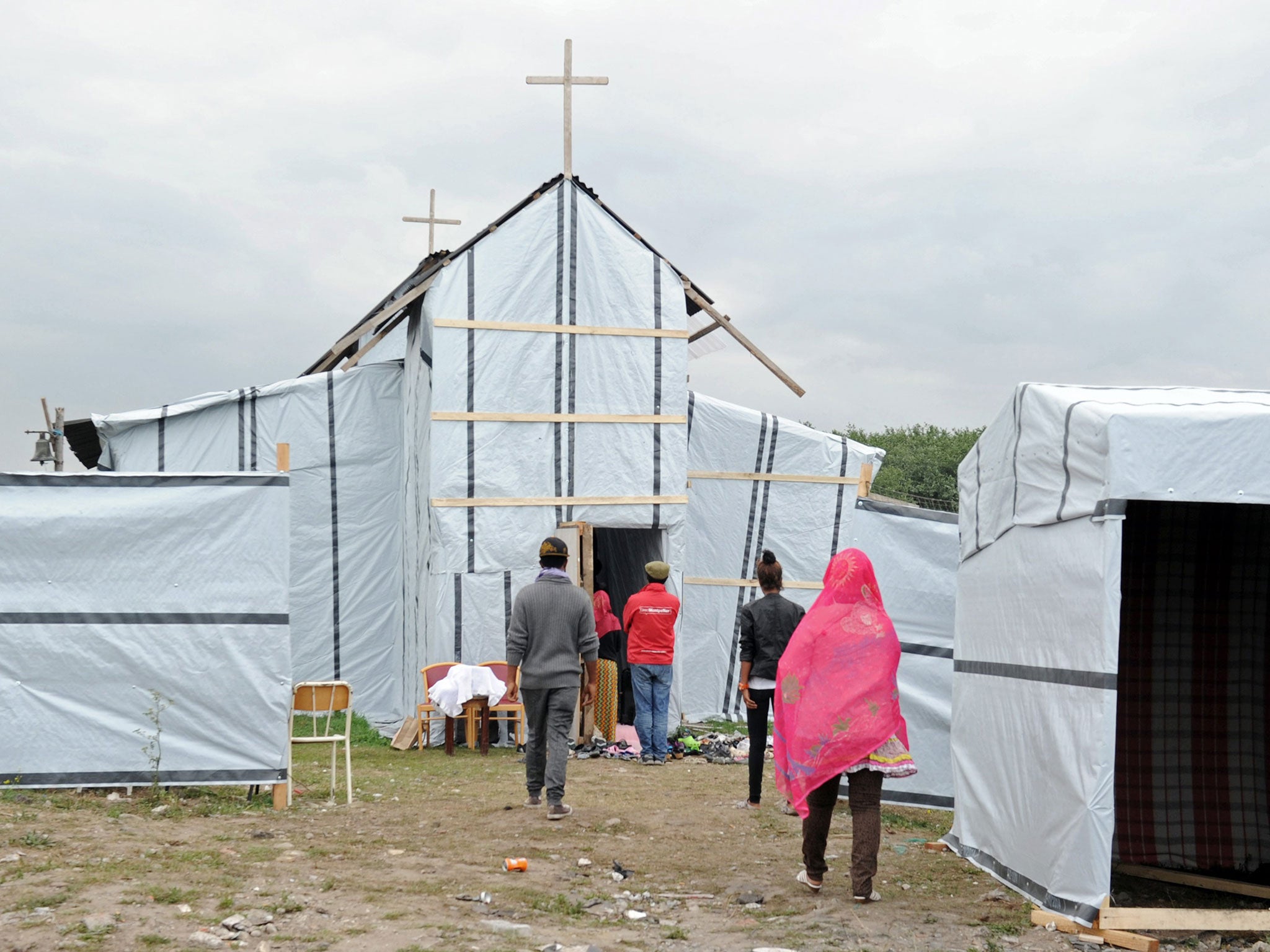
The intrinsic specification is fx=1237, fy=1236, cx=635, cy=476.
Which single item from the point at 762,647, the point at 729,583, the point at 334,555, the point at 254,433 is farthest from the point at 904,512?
the point at 254,433

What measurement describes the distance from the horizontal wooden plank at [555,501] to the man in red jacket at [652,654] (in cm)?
159

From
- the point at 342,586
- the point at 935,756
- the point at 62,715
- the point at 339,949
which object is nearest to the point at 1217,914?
the point at 935,756

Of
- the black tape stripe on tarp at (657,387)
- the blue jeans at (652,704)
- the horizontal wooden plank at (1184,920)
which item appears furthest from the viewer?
the black tape stripe on tarp at (657,387)

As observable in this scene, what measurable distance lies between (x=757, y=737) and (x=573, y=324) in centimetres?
519

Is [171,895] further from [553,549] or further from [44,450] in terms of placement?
[44,450]

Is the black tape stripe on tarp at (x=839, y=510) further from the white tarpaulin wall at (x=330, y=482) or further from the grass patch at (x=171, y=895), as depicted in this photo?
the grass patch at (x=171, y=895)

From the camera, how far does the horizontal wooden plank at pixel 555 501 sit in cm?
1153

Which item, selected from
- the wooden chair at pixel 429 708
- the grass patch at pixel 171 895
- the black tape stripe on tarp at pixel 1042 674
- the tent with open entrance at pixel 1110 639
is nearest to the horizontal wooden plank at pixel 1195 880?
the tent with open entrance at pixel 1110 639

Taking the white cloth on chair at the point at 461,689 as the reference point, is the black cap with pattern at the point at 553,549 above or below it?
above

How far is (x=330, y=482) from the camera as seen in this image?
13.4 metres

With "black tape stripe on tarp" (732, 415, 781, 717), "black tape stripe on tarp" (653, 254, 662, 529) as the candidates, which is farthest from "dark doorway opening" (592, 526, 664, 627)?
"black tape stripe on tarp" (732, 415, 781, 717)

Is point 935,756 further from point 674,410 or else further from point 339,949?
point 674,410

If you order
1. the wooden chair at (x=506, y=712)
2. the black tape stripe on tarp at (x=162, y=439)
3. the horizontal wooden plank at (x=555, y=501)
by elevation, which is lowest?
the wooden chair at (x=506, y=712)

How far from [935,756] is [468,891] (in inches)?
135
